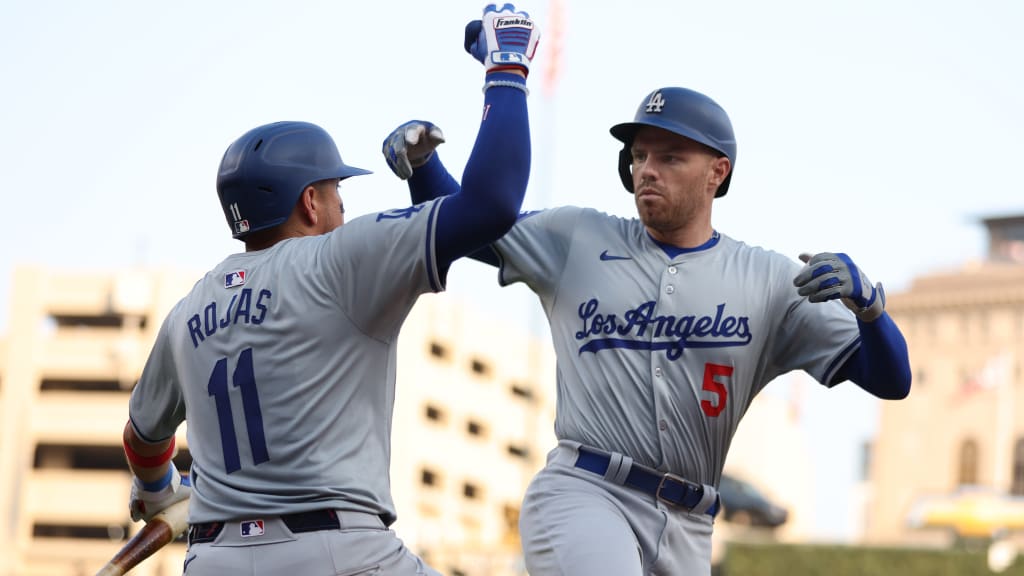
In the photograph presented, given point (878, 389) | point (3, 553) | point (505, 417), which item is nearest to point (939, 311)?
point (505, 417)

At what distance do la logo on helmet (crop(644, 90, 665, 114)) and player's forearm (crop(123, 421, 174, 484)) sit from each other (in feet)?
8.13

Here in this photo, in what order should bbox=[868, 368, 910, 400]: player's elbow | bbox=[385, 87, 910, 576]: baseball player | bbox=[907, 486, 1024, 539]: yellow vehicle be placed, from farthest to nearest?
bbox=[907, 486, 1024, 539]: yellow vehicle → bbox=[868, 368, 910, 400]: player's elbow → bbox=[385, 87, 910, 576]: baseball player

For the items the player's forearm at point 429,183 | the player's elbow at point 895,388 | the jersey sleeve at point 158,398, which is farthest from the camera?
the player's forearm at point 429,183

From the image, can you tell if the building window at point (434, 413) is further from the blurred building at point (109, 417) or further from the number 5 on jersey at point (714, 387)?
the number 5 on jersey at point (714, 387)

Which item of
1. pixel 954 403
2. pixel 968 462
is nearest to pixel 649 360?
pixel 968 462

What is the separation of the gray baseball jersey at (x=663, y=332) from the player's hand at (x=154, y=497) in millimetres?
1685

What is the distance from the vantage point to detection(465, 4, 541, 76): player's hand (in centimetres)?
515

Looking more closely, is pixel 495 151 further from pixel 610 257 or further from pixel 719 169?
pixel 719 169

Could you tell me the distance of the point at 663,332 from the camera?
20.8ft

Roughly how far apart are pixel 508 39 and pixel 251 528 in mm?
1884

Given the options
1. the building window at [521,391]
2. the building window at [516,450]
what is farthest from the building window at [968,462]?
the building window at [516,450]

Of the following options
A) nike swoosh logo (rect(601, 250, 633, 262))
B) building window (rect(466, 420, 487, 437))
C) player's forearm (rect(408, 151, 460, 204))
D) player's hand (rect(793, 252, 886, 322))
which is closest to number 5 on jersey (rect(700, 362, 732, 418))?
player's hand (rect(793, 252, 886, 322))

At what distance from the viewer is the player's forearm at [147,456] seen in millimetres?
6230

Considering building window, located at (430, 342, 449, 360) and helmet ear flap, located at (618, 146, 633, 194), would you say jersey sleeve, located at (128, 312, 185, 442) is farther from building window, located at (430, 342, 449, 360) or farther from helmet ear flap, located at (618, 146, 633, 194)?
building window, located at (430, 342, 449, 360)
